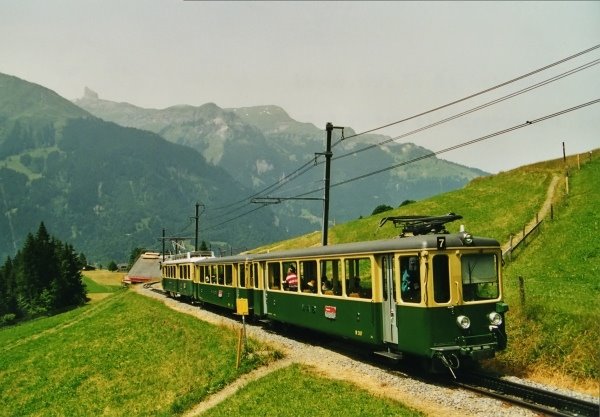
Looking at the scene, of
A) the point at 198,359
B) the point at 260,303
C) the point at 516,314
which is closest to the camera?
the point at 516,314

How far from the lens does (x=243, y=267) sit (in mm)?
27203

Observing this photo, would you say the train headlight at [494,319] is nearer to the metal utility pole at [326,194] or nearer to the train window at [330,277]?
the train window at [330,277]

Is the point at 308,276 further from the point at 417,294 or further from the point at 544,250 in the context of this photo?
the point at 544,250

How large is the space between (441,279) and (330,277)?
5.03m

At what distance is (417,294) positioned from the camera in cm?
1420

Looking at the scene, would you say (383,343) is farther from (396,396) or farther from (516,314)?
(516,314)

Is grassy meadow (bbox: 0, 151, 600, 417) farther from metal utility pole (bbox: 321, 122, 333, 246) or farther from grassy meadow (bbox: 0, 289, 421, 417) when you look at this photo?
metal utility pole (bbox: 321, 122, 333, 246)

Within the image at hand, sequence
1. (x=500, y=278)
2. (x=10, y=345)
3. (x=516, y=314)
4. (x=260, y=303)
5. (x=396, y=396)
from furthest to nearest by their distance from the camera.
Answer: (x=10, y=345) → (x=260, y=303) → (x=516, y=314) → (x=500, y=278) → (x=396, y=396)

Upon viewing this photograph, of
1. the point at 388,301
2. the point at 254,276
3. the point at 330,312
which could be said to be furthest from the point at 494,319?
the point at 254,276

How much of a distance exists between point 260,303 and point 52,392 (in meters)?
10.4

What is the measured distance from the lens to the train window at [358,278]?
15922 mm

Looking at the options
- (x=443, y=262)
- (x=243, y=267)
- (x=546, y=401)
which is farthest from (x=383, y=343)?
(x=243, y=267)

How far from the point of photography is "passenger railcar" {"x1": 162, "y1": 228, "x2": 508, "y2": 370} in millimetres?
13797

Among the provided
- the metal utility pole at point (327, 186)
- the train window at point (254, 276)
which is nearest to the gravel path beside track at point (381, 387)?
the train window at point (254, 276)
